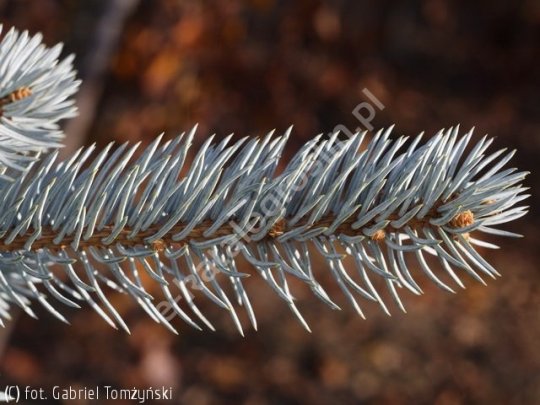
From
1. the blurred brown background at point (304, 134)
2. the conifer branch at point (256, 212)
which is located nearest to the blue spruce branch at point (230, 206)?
the conifer branch at point (256, 212)

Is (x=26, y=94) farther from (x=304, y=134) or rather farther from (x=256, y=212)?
(x=304, y=134)

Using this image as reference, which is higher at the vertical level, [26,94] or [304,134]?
[304,134]

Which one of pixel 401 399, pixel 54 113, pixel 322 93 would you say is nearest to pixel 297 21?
pixel 322 93

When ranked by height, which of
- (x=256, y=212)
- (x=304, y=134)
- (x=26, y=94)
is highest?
(x=304, y=134)

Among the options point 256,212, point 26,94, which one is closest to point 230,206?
point 256,212

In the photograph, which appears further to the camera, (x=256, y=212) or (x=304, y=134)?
(x=304, y=134)

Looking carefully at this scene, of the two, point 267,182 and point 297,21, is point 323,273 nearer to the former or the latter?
point 297,21

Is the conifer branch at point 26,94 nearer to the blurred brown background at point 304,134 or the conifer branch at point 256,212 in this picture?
the conifer branch at point 256,212
